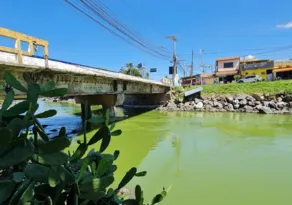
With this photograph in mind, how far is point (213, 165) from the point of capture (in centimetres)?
591

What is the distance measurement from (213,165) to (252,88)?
1819cm

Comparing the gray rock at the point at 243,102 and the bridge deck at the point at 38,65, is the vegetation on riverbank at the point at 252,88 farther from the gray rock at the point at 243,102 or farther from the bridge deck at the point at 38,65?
the bridge deck at the point at 38,65

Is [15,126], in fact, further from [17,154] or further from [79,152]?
[79,152]

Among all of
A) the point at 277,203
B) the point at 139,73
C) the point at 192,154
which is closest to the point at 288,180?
the point at 277,203

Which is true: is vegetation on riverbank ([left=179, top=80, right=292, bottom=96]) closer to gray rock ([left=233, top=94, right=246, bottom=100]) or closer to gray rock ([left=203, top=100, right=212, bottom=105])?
gray rock ([left=233, top=94, right=246, bottom=100])

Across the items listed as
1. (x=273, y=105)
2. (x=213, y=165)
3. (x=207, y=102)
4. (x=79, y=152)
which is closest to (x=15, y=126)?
(x=79, y=152)

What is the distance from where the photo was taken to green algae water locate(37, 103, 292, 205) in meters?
4.29

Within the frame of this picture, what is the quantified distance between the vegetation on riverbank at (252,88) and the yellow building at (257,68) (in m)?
12.1

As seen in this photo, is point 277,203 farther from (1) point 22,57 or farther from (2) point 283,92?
(2) point 283,92

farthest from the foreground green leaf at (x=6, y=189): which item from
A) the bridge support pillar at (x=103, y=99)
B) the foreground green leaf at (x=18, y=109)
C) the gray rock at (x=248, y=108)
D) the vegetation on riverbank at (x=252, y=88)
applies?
the vegetation on riverbank at (x=252, y=88)

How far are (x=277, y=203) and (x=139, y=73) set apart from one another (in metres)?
40.6

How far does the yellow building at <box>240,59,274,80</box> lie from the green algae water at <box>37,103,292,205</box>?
25.9 meters

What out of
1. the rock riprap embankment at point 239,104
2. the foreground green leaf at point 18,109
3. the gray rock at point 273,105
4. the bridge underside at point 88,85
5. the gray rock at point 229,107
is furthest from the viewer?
the gray rock at point 229,107

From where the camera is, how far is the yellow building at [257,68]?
3325cm
